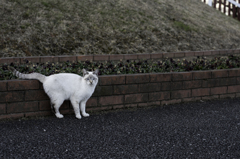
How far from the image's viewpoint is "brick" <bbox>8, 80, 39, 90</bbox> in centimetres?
318

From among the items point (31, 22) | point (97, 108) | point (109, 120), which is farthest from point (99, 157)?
point (31, 22)

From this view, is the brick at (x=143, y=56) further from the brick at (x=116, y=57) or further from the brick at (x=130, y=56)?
the brick at (x=116, y=57)

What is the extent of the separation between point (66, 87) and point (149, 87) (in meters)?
1.35

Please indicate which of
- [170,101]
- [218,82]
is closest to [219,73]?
[218,82]

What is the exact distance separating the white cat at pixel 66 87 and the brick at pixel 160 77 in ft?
3.34

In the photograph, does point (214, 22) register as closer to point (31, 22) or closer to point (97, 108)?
point (31, 22)

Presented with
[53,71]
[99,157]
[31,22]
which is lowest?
[99,157]

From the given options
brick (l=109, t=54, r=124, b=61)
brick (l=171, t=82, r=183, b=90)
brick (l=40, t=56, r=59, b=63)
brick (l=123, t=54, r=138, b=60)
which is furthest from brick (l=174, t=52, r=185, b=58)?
brick (l=40, t=56, r=59, b=63)

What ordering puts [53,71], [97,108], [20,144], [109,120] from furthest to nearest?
1. [53,71]
2. [97,108]
3. [109,120]
4. [20,144]

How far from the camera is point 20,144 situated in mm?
2557

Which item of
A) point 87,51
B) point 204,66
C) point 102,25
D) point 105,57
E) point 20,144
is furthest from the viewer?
point 102,25

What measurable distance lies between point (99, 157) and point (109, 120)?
3.49 feet

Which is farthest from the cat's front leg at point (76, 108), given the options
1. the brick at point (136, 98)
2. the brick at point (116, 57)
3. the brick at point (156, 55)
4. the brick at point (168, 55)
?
the brick at point (168, 55)

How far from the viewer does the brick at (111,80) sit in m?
3.63
